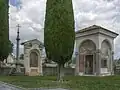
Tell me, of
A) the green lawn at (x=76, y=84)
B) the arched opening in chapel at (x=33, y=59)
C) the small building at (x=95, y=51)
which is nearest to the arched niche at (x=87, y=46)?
the small building at (x=95, y=51)

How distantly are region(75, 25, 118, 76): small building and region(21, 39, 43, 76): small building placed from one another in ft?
20.4

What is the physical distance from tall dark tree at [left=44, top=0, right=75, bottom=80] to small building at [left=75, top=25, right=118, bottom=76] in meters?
17.9

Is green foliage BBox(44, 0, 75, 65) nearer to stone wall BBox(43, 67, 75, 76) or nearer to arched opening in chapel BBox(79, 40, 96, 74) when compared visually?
arched opening in chapel BBox(79, 40, 96, 74)

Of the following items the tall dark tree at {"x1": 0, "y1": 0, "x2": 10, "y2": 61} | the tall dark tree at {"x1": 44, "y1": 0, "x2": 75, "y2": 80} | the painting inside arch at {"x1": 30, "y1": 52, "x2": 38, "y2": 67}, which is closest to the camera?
the tall dark tree at {"x1": 44, "y1": 0, "x2": 75, "y2": 80}

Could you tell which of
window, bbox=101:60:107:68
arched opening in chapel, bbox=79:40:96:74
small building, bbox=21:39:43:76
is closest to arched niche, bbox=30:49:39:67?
small building, bbox=21:39:43:76

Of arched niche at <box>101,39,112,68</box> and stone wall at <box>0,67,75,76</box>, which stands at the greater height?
arched niche at <box>101,39,112,68</box>

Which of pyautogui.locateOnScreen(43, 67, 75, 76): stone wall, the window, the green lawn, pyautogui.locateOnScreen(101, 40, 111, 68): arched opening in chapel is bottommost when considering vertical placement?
the green lawn

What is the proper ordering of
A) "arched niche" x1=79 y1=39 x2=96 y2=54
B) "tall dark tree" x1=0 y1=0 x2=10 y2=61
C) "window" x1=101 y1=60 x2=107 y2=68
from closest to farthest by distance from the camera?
"tall dark tree" x1=0 y1=0 x2=10 y2=61 → "window" x1=101 y1=60 x2=107 y2=68 → "arched niche" x1=79 y1=39 x2=96 y2=54

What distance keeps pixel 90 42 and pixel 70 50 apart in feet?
65.6

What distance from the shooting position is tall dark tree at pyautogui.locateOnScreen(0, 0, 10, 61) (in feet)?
76.7

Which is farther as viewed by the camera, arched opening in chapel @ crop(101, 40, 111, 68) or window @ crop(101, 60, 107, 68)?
arched opening in chapel @ crop(101, 40, 111, 68)

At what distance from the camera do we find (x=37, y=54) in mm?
38531

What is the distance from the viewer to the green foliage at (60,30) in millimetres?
19156

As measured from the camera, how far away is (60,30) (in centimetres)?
1916
